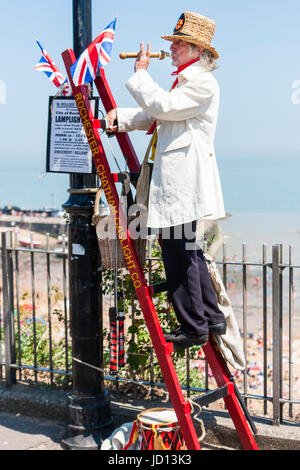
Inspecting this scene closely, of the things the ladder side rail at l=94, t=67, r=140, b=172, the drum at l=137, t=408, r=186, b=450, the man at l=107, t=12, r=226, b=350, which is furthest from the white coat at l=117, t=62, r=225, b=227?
the drum at l=137, t=408, r=186, b=450

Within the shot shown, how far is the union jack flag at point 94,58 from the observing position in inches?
138

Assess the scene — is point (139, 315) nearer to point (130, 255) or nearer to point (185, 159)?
point (130, 255)

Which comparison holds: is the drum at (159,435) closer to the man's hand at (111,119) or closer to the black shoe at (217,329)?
the black shoe at (217,329)

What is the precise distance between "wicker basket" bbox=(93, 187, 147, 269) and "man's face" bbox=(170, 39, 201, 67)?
0.98m

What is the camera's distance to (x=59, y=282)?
12727 mm

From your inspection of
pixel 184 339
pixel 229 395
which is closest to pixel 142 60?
pixel 184 339

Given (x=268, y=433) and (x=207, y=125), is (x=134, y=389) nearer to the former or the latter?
(x=268, y=433)

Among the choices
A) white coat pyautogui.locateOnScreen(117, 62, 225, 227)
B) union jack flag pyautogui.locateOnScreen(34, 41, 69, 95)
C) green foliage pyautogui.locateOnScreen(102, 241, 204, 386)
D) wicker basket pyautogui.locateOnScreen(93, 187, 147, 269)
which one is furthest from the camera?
green foliage pyautogui.locateOnScreen(102, 241, 204, 386)

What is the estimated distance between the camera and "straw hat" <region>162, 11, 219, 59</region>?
3.41 metres

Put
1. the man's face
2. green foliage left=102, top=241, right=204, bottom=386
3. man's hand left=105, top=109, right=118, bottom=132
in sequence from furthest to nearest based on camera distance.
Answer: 1. green foliage left=102, top=241, right=204, bottom=386
2. man's hand left=105, top=109, right=118, bottom=132
3. the man's face

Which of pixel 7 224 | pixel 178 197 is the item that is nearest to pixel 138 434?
pixel 178 197

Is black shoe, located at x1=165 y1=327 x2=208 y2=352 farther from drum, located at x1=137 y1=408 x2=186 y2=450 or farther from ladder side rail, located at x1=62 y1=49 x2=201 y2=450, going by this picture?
drum, located at x1=137 y1=408 x2=186 y2=450

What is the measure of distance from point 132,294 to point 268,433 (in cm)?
140

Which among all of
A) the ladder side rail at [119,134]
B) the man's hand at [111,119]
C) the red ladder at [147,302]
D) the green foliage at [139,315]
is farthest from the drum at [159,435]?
the man's hand at [111,119]
